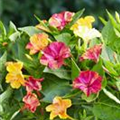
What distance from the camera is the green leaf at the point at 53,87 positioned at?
1.30m

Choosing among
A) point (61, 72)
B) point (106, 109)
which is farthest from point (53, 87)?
point (106, 109)

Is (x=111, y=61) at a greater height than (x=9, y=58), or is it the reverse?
(x=9, y=58)

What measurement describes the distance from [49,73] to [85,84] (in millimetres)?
116

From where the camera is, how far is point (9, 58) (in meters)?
1.46

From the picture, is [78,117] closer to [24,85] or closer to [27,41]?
[24,85]

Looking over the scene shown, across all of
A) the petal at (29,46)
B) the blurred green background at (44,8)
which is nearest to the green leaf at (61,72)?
the petal at (29,46)

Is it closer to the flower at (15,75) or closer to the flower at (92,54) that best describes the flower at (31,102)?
the flower at (15,75)

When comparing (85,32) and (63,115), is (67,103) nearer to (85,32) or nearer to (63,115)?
(63,115)

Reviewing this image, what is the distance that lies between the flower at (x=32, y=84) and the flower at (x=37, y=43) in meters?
0.08

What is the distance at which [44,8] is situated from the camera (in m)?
4.36

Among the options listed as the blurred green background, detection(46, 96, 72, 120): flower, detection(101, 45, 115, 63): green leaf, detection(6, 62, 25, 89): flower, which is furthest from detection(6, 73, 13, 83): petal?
the blurred green background

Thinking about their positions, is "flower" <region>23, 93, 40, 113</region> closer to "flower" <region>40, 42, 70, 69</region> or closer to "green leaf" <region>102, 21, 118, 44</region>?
"flower" <region>40, 42, 70, 69</region>

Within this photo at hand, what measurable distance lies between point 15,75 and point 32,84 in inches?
2.1

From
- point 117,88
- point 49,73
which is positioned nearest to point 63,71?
point 49,73
